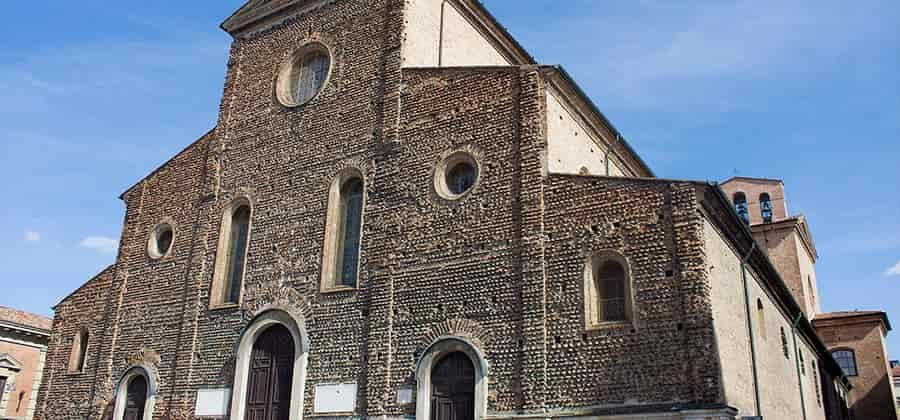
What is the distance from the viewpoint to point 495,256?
13.0m

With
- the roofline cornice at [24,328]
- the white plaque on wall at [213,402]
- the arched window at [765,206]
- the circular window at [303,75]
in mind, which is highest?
the arched window at [765,206]

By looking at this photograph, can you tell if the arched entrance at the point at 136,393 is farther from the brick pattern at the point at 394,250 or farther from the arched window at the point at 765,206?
the arched window at the point at 765,206

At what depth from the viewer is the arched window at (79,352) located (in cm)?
1778

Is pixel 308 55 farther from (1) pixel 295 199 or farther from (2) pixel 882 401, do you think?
(2) pixel 882 401

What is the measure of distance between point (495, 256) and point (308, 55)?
7432 millimetres

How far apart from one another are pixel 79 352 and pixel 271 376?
587 cm

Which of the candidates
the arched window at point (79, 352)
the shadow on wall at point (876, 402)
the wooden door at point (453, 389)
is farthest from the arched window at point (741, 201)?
the arched window at point (79, 352)

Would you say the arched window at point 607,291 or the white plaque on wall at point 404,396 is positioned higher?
the arched window at point 607,291

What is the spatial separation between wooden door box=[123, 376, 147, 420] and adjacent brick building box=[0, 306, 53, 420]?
914 centimetres

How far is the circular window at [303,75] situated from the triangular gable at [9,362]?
13.4 m

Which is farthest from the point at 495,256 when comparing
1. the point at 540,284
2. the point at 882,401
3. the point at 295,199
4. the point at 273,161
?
the point at 882,401

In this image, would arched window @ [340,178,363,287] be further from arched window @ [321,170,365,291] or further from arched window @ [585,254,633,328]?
arched window @ [585,254,633,328]

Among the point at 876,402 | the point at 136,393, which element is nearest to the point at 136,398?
the point at 136,393

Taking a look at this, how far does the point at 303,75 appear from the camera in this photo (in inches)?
698
